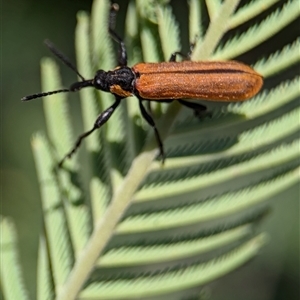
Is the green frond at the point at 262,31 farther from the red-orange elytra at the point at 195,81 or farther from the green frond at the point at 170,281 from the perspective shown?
the green frond at the point at 170,281

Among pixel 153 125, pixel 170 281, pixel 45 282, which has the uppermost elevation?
pixel 153 125

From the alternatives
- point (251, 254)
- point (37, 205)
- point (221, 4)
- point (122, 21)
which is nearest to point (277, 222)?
point (37, 205)

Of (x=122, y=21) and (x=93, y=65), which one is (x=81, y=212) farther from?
(x=122, y=21)

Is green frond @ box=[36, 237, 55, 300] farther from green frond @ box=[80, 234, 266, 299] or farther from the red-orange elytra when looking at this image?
the red-orange elytra

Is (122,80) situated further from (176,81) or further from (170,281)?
(170,281)

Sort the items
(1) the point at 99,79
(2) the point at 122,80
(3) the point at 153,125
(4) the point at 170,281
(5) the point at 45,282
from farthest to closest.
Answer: (2) the point at 122,80 → (1) the point at 99,79 → (3) the point at 153,125 → (4) the point at 170,281 → (5) the point at 45,282

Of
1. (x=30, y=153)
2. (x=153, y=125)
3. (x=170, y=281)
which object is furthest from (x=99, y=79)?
(x=30, y=153)

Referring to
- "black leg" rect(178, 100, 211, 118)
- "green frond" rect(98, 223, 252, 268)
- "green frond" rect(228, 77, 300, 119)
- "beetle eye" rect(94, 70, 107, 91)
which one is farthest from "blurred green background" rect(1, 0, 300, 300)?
"green frond" rect(228, 77, 300, 119)
